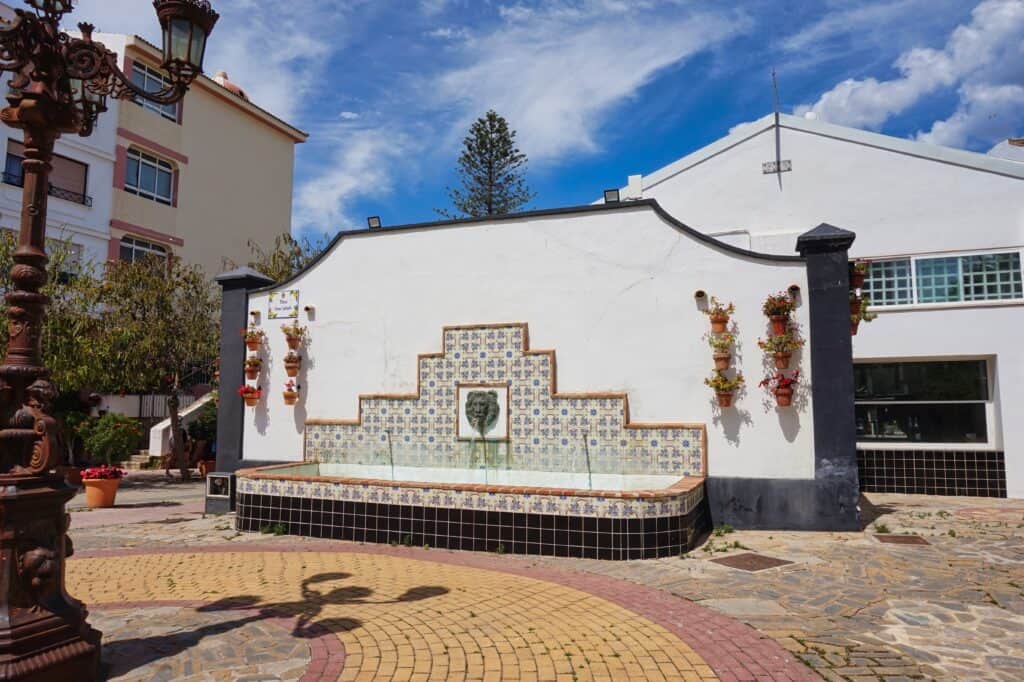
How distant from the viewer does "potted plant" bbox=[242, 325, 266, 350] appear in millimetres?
10602

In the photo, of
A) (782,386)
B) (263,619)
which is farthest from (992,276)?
(263,619)

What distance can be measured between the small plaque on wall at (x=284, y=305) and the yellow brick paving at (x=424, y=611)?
443 centimetres

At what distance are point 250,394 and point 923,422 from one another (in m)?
11.9

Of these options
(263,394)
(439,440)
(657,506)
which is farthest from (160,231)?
(657,506)

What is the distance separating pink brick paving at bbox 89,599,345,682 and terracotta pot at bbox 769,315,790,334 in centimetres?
620

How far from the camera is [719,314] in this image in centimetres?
835

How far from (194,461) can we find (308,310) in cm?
991

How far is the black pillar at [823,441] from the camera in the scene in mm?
7809

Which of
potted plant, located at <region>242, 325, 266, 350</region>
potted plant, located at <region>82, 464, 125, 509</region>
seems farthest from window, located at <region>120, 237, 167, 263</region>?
potted plant, located at <region>242, 325, 266, 350</region>

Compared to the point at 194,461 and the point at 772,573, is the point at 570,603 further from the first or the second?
the point at 194,461

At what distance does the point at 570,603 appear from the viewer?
17.3 ft

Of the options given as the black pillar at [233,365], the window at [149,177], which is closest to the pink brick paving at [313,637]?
the black pillar at [233,365]

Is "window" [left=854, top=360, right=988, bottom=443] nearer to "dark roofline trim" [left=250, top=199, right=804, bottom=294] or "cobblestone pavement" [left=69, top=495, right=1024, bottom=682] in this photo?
"cobblestone pavement" [left=69, top=495, right=1024, bottom=682]

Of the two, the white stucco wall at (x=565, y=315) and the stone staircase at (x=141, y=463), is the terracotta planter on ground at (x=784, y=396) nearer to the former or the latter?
the white stucco wall at (x=565, y=315)
